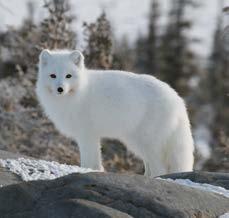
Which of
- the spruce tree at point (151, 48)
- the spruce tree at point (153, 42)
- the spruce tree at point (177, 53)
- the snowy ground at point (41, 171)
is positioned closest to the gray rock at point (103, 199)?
the snowy ground at point (41, 171)

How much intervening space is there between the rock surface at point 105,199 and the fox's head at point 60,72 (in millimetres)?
3293

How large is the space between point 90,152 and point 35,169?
2.48 meters

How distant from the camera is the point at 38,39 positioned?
1708 centimetres

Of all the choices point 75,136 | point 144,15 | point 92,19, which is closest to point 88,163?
point 75,136

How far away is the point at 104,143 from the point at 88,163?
6243 mm

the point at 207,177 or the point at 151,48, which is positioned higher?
the point at 207,177

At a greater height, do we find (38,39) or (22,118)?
(38,39)

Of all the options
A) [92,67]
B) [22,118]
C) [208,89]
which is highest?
[92,67]

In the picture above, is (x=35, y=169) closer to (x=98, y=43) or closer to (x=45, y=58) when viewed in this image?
(x=45, y=58)

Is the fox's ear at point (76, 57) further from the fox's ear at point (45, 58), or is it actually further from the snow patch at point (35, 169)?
the snow patch at point (35, 169)

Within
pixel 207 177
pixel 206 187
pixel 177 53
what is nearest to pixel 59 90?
pixel 207 177

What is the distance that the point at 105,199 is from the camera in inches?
236

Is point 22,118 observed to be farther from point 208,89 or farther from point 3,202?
point 208,89

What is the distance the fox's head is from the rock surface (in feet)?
10.8
